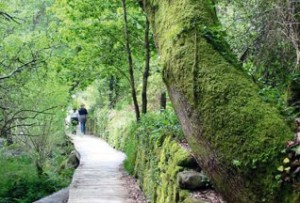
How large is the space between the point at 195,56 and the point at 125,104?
18.2m

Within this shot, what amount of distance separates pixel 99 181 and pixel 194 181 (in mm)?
5208

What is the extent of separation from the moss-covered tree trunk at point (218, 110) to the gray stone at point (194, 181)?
387 millimetres

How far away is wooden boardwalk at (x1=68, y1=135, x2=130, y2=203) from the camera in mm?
7523

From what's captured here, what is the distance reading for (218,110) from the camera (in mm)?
3660

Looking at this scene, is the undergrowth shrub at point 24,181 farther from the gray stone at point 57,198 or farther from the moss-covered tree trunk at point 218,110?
the moss-covered tree trunk at point 218,110

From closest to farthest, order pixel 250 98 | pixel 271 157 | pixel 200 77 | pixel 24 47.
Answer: pixel 271 157 < pixel 250 98 < pixel 200 77 < pixel 24 47

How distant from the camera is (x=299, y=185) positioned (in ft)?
9.57

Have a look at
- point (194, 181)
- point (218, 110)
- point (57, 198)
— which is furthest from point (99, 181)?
point (218, 110)

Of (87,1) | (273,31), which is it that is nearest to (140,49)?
(87,1)

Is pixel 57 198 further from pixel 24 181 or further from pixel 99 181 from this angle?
pixel 24 181

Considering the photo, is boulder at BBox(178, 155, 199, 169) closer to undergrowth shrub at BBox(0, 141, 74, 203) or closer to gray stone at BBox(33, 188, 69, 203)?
gray stone at BBox(33, 188, 69, 203)

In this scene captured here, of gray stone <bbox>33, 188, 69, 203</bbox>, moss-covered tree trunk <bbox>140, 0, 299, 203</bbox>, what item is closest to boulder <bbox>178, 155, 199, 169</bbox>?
moss-covered tree trunk <bbox>140, 0, 299, 203</bbox>

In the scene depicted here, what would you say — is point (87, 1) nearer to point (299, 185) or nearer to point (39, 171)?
point (39, 171)

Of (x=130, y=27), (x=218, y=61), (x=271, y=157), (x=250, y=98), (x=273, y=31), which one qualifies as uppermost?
(x=130, y=27)
